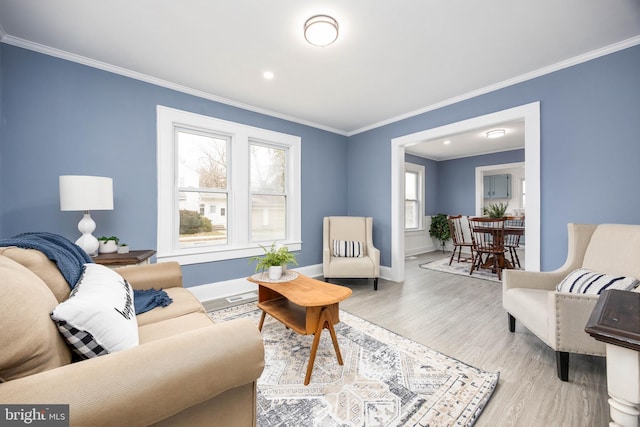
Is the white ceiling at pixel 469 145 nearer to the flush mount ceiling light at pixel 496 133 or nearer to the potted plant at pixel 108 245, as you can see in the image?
the flush mount ceiling light at pixel 496 133

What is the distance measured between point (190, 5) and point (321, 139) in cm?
273

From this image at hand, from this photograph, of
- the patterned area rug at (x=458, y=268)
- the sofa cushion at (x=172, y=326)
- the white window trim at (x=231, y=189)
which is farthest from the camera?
the patterned area rug at (x=458, y=268)

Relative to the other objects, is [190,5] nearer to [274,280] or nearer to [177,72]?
[177,72]

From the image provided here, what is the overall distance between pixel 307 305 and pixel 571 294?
1631mm

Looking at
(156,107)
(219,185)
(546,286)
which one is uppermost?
(156,107)

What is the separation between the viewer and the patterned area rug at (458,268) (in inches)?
166

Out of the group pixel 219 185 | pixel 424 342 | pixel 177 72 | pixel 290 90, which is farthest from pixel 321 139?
pixel 424 342

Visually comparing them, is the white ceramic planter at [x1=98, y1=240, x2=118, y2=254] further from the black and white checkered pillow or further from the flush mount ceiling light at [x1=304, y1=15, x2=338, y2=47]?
the flush mount ceiling light at [x1=304, y1=15, x2=338, y2=47]

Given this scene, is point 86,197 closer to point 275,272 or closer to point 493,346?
point 275,272

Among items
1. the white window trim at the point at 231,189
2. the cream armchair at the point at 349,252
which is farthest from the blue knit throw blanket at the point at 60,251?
the cream armchair at the point at 349,252

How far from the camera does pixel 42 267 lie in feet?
3.74

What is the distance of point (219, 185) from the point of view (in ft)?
11.2

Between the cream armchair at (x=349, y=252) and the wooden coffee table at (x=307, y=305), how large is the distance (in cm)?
136

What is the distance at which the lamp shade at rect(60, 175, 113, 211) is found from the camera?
204 centimetres
